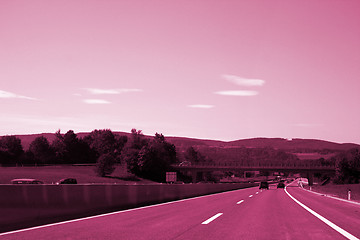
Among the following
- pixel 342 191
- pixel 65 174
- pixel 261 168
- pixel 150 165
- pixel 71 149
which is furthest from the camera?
pixel 71 149

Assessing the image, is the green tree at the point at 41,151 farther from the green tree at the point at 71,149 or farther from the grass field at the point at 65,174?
the grass field at the point at 65,174

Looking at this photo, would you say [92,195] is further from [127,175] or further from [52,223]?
[127,175]

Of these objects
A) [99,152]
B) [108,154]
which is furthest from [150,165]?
[99,152]

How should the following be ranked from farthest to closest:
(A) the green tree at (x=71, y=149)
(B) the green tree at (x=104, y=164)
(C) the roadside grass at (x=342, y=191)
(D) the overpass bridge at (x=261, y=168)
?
1. (A) the green tree at (x=71, y=149)
2. (D) the overpass bridge at (x=261, y=168)
3. (B) the green tree at (x=104, y=164)
4. (C) the roadside grass at (x=342, y=191)

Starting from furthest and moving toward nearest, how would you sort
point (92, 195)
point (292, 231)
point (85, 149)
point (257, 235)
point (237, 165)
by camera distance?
point (85, 149)
point (237, 165)
point (92, 195)
point (292, 231)
point (257, 235)

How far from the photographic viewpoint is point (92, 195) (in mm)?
13289

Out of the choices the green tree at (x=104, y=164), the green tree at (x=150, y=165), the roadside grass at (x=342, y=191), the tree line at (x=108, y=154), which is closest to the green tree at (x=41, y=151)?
the tree line at (x=108, y=154)

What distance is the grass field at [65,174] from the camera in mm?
79438

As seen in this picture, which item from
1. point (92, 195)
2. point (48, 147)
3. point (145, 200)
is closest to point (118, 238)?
point (92, 195)

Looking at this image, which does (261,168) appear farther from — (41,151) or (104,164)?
(41,151)

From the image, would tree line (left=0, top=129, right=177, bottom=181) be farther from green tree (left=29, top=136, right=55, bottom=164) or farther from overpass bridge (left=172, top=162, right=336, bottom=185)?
overpass bridge (left=172, top=162, right=336, bottom=185)

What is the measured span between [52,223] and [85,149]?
15348cm

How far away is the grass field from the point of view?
79438 mm

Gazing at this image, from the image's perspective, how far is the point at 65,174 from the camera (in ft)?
309
